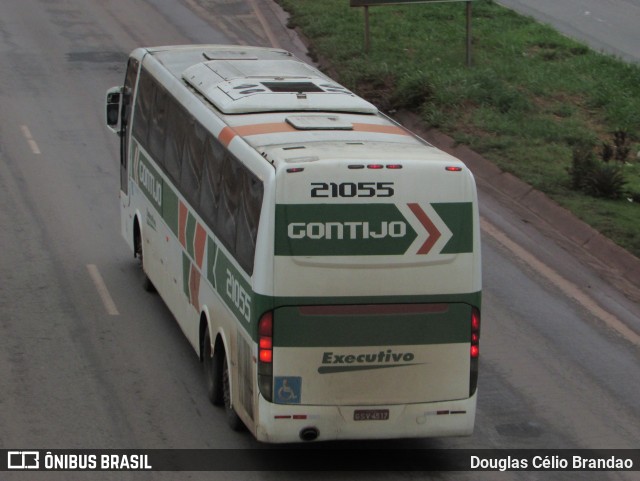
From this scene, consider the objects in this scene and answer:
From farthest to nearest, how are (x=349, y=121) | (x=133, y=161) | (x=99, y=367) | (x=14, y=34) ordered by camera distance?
1. (x=14, y=34)
2. (x=133, y=161)
3. (x=99, y=367)
4. (x=349, y=121)

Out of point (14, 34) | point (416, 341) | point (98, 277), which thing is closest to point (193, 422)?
point (416, 341)

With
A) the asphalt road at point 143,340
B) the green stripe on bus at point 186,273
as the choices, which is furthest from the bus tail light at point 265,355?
the green stripe on bus at point 186,273

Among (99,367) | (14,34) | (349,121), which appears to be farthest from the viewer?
(14,34)

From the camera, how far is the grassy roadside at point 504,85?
22.2 metres

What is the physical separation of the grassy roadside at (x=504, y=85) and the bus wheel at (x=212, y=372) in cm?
734

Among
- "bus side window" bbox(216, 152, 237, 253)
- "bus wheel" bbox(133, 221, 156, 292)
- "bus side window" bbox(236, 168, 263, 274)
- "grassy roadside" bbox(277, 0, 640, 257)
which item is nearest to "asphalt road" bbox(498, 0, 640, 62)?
"grassy roadside" bbox(277, 0, 640, 257)

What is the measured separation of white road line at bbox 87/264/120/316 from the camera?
16.7 m

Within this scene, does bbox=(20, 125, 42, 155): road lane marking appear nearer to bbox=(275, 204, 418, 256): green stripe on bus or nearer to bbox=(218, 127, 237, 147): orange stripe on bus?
bbox=(218, 127, 237, 147): orange stripe on bus

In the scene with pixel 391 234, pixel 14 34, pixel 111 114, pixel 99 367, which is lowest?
pixel 14 34

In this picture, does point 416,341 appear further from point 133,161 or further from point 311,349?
point 133,161

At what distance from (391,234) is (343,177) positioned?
66 cm

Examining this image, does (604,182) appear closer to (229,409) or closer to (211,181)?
(211,181)

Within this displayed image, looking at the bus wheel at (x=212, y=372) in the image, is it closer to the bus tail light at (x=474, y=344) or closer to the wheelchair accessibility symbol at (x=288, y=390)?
the wheelchair accessibility symbol at (x=288, y=390)

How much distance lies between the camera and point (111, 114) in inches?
741
